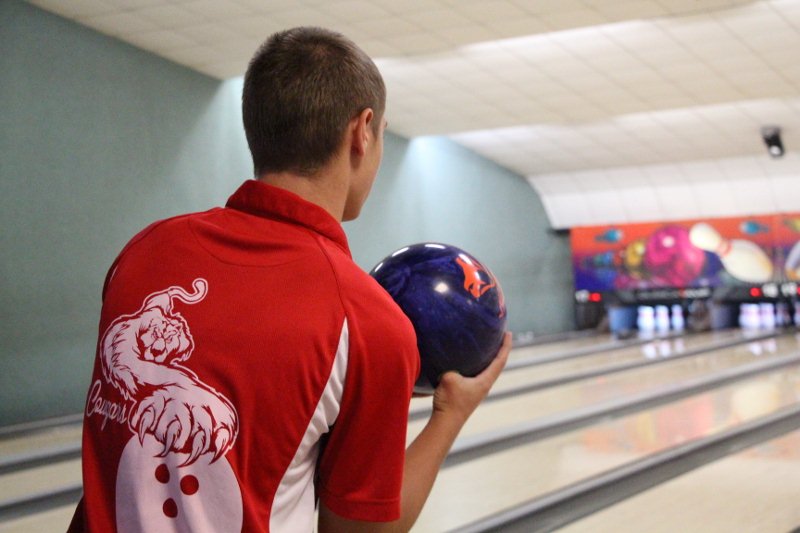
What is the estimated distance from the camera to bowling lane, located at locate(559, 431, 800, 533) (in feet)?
11.4

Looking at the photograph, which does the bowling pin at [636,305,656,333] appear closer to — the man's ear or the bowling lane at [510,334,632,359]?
the bowling lane at [510,334,632,359]

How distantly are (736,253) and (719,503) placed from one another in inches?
353

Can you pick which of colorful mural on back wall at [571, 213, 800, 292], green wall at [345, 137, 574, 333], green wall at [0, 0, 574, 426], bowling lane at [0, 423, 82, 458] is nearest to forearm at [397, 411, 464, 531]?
bowling lane at [0, 423, 82, 458]

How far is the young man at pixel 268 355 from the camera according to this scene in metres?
0.94

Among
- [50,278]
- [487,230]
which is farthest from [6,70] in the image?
[487,230]

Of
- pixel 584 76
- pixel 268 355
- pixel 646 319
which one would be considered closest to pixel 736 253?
pixel 646 319

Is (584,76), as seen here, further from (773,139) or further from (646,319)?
(646,319)

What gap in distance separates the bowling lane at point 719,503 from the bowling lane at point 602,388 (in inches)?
61.0

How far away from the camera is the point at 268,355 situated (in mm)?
938

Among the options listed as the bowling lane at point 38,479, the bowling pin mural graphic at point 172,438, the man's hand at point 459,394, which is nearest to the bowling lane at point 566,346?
the bowling lane at point 38,479

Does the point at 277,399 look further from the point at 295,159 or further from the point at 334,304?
the point at 295,159

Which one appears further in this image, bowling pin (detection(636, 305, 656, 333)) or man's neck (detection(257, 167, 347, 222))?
bowling pin (detection(636, 305, 656, 333))

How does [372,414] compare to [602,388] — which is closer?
[372,414]

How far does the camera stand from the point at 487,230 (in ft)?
40.0
